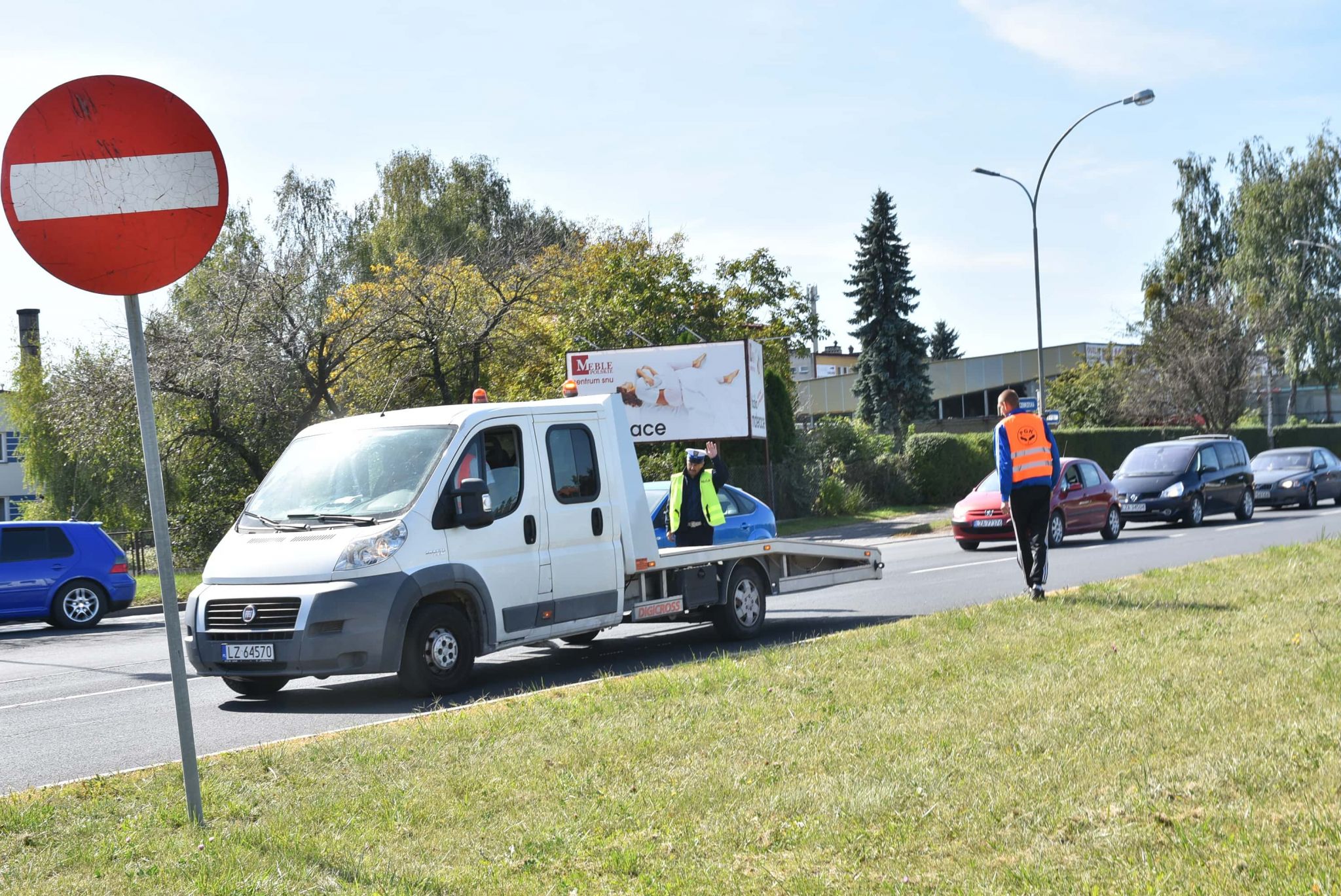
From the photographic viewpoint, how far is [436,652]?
9.38 meters

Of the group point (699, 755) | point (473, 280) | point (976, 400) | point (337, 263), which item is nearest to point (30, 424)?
point (337, 263)

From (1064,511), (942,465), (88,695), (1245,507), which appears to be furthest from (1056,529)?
(942,465)

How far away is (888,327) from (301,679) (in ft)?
173

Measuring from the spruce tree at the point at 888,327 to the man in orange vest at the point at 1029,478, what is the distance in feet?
161

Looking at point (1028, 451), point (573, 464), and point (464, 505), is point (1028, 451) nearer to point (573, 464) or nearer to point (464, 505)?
point (573, 464)

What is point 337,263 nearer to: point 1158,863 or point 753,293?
point 753,293

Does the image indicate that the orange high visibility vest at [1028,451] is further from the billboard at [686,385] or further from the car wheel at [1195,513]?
the billboard at [686,385]

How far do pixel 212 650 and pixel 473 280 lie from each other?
2762cm

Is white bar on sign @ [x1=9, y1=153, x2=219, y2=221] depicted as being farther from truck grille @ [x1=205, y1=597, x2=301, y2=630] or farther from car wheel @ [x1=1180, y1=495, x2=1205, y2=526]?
car wheel @ [x1=1180, y1=495, x2=1205, y2=526]

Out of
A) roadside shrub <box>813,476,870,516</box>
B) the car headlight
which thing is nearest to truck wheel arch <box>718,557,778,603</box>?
the car headlight

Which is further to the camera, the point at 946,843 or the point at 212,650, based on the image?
the point at 212,650

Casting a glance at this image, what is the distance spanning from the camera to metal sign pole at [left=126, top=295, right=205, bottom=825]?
199 inches

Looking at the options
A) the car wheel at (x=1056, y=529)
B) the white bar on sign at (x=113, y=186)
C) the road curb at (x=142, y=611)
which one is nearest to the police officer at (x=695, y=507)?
the white bar on sign at (x=113, y=186)

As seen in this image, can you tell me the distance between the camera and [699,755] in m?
6.16
